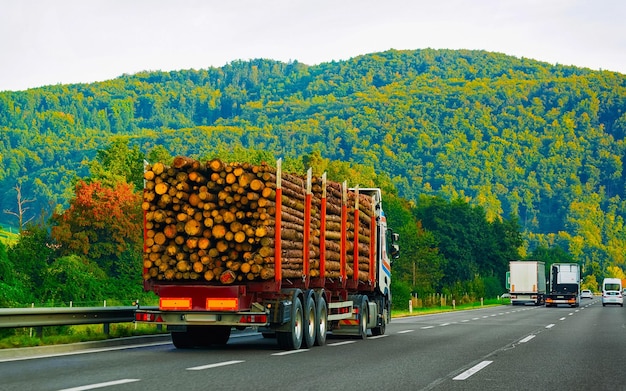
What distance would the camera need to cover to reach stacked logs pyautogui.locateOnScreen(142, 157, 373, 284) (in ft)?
55.7

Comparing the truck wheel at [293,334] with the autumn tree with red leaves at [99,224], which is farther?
the autumn tree with red leaves at [99,224]

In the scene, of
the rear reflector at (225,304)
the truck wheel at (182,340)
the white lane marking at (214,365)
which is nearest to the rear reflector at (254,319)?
the rear reflector at (225,304)

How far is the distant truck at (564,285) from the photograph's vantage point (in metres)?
70.1

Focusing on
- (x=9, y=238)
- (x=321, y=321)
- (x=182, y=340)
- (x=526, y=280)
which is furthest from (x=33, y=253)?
(x=182, y=340)

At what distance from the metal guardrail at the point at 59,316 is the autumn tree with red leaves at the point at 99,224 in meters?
56.7

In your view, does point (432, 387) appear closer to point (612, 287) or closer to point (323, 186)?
point (323, 186)

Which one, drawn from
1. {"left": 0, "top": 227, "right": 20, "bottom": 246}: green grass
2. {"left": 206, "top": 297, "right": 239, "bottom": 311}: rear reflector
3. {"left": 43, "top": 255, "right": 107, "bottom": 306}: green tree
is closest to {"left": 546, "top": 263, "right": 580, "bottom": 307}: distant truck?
{"left": 43, "top": 255, "right": 107, "bottom": 306}: green tree

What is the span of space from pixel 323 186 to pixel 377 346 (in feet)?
11.1

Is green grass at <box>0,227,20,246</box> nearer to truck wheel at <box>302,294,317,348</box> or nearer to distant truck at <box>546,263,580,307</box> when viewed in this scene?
distant truck at <box>546,263,580,307</box>

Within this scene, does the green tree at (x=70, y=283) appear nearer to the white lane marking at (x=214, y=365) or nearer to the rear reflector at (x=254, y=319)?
the rear reflector at (x=254, y=319)

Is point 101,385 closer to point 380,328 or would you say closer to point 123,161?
point 380,328

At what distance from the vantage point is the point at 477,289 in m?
90.6

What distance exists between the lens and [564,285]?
71.3 meters

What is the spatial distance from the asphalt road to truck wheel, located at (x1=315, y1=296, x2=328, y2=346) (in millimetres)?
327
